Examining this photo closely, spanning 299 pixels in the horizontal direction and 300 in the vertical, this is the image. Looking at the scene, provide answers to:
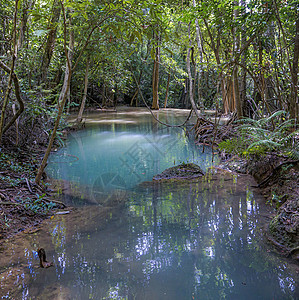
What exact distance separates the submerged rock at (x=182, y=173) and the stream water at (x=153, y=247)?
9.6 inches

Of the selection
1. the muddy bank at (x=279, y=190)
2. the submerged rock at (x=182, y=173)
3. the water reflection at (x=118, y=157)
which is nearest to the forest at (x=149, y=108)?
the muddy bank at (x=279, y=190)

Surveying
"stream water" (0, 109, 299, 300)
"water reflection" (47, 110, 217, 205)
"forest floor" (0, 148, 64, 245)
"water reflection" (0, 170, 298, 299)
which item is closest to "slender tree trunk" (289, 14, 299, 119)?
"stream water" (0, 109, 299, 300)

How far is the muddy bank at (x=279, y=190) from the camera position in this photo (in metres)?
2.89

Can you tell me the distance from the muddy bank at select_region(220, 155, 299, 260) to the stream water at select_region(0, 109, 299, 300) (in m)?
0.14

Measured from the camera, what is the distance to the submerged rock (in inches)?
217

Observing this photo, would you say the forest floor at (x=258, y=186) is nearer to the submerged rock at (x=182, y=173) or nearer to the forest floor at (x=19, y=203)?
the forest floor at (x=19, y=203)

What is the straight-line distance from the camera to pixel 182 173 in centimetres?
559

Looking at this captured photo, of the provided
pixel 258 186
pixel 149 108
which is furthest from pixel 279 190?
pixel 149 108

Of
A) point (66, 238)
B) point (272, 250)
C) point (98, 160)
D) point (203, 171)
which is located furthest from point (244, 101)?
point (66, 238)

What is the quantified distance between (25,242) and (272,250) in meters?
2.40

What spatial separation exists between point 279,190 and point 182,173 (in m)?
1.88

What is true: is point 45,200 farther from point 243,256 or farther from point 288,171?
point 288,171

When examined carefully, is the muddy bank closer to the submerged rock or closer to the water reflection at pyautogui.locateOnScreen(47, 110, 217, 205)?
the submerged rock

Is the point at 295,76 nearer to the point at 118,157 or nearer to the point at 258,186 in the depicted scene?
the point at 258,186
